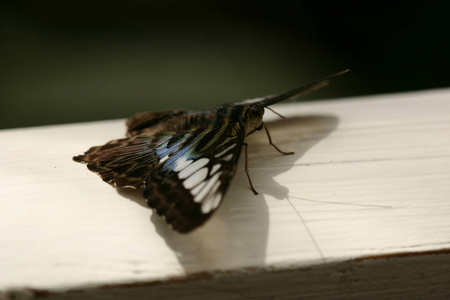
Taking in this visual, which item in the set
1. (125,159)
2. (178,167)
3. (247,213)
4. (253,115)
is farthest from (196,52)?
(247,213)

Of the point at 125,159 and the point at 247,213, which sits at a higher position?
the point at 125,159

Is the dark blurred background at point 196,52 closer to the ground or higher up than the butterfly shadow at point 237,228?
higher up

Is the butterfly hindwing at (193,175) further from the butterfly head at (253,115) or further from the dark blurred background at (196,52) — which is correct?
the dark blurred background at (196,52)

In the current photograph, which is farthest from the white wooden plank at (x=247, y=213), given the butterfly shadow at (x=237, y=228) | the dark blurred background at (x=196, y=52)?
the dark blurred background at (x=196, y=52)

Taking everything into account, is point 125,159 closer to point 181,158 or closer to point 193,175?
point 181,158

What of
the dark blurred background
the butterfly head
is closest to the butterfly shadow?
the butterfly head

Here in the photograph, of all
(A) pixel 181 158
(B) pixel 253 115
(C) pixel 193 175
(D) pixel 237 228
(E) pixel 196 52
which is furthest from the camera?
(E) pixel 196 52

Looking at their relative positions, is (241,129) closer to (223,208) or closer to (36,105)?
(223,208)
